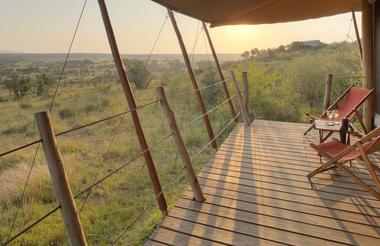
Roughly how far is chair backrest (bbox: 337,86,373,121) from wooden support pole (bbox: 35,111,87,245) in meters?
3.53

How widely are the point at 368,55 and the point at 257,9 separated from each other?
1.99m

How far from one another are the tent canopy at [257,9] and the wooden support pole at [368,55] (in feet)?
0.76

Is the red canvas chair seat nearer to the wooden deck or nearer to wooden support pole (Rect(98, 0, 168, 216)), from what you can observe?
the wooden deck

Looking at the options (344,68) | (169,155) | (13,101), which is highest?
(13,101)

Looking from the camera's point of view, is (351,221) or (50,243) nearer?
(351,221)

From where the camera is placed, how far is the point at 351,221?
86.2 inches

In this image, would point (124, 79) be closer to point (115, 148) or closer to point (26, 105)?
point (115, 148)

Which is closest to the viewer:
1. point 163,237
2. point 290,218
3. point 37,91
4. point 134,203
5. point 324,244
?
point 324,244

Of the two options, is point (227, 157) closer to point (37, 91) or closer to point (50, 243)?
point (50, 243)

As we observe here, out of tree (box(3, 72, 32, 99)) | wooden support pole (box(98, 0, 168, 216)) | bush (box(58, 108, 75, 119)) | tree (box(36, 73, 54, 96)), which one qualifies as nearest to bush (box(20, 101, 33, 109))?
tree (box(3, 72, 32, 99))

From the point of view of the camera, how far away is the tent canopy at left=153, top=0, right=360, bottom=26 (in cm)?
323

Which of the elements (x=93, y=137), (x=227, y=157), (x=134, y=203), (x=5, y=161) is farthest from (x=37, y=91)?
(x=227, y=157)

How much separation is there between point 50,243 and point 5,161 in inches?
164

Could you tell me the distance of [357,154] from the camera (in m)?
2.46
